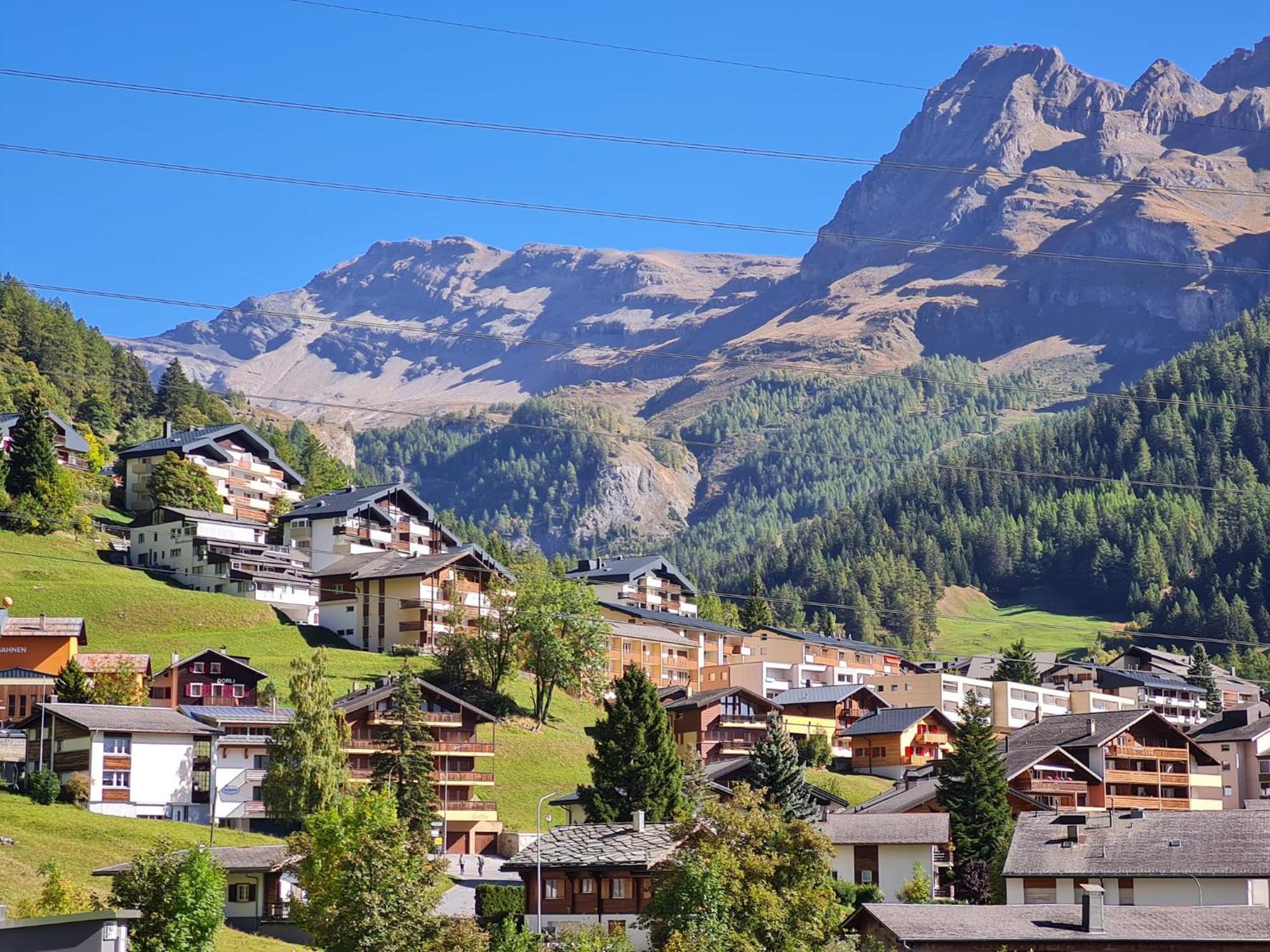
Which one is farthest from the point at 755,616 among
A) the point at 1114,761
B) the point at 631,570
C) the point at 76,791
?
the point at 76,791

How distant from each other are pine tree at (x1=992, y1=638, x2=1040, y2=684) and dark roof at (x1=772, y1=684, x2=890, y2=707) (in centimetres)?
2472

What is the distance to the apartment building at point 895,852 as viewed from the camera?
89.7m

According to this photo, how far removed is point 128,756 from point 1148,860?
50747 millimetres

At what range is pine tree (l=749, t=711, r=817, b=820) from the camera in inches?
3794

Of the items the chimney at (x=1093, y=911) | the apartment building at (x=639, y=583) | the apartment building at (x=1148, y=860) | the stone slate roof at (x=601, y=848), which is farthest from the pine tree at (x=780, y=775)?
the apartment building at (x=639, y=583)

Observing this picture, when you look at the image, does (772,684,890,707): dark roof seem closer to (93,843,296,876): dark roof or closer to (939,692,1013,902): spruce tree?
(939,692,1013,902): spruce tree

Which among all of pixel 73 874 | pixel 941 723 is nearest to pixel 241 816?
pixel 73 874

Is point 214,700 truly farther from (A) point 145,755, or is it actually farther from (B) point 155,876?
(B) point 155,876

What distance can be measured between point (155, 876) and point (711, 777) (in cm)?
5328

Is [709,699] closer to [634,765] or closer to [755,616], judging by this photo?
[634,765]

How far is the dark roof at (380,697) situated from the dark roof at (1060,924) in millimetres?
42825

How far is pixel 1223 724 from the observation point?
468 ft

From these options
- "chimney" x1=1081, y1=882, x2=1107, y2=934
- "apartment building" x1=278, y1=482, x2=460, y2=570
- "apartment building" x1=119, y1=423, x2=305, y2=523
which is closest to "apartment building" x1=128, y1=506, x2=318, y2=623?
"apartment building" x1=278, y1=482, x2=460, y2=570

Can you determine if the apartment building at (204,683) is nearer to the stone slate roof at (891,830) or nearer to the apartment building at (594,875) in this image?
the apartment building at (594,875)
